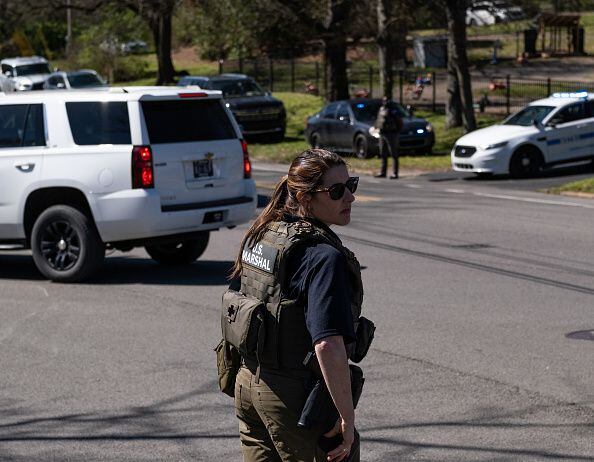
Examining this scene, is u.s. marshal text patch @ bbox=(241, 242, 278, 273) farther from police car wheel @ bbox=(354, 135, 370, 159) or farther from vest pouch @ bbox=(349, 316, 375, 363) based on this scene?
police car wheel @ bbox=(354, 135, 370, 159)

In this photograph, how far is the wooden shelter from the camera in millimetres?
51603

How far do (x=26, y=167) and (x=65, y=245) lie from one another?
2.93ft

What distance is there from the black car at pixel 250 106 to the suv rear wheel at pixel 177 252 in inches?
807

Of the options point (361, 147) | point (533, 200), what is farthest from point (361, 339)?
point (361, 147)

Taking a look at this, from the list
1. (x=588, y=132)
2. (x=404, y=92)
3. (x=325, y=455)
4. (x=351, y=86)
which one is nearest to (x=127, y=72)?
(x=351, y=86)

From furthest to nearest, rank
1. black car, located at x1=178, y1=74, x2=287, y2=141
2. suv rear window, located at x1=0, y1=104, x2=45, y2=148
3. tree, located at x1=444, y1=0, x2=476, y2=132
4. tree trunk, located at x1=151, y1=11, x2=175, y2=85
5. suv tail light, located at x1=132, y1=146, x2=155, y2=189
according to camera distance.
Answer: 1. tree trunk, located at x1=151, y1=11, x2=175, y2=85
2. black car, located at x1=178, y1=74, x2=287, y2=141
3. tree, located at x1=444, y1=0, x2=476, y2=132
4. suv rear window, located at x1=0, y1=104, x2=45, y2=148
5. suv tail light, located at x1=132, y1=146, x2=155, y2=189

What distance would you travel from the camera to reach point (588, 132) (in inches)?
1000

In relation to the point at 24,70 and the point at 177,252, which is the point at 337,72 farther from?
the point at 177,252

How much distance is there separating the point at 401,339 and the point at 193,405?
7.52ft

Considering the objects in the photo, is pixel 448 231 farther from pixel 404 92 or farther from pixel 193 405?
pixel 404 92

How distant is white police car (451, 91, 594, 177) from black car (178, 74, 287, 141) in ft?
32.5

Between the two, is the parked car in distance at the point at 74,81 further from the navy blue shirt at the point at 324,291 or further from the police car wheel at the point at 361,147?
the navy blue shirt at the point at 324,291

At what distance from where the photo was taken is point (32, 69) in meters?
52.7

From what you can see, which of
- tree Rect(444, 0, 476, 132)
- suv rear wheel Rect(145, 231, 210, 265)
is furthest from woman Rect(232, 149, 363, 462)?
tree Rect(444, 0, 476, 132)
